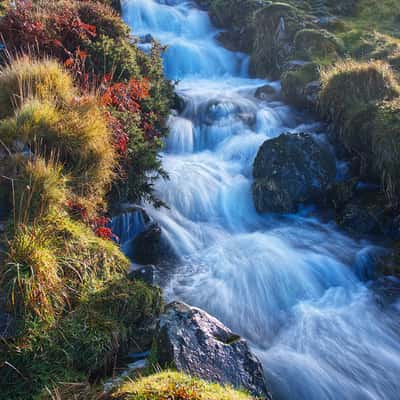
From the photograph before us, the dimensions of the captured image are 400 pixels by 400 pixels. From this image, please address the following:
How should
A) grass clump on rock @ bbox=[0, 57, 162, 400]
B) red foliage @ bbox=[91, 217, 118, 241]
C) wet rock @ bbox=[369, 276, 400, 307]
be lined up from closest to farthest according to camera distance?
grass clump on rock @ bbox=[0, 57, 162, 400] < red foliage @ bbox=[91, 217, 118, 241] < wet rock @ bbox=[369, 276, 400, 307]

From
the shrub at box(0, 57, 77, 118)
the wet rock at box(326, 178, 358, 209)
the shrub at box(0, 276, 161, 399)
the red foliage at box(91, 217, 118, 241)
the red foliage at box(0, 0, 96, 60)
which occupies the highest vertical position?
the red foliage at box(0, 0, 96, 60)

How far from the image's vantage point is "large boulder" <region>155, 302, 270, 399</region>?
3.73 meters

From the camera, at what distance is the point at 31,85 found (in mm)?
6160

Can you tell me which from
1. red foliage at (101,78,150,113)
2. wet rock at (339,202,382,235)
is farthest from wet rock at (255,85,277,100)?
red foliage at (101,78,150,113)

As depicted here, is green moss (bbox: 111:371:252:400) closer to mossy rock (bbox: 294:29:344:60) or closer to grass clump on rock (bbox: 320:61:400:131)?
grass clump on rock (bbox: 320:61:400:131)

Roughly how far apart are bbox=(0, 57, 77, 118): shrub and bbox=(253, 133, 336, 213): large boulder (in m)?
4.92

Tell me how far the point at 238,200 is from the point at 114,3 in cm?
1552

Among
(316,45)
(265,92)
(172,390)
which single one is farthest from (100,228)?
(316,45)

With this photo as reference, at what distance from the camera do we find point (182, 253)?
7652 millimetres

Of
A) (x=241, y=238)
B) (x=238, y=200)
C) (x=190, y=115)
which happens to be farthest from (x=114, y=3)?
(x=241, y=238)

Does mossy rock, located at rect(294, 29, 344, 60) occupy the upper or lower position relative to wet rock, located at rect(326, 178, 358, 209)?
upper

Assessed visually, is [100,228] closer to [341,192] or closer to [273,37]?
[341,192]

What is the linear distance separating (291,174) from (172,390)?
707 centimetres

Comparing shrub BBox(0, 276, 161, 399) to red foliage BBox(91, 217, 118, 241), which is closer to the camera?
shrub BBox(0, 276, 161, 399)
